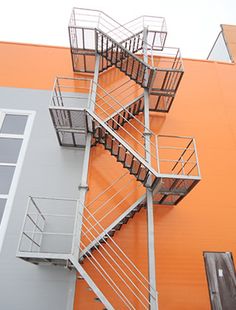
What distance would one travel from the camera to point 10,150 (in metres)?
6.56

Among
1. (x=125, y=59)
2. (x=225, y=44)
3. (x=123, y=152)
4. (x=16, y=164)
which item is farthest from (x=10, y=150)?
(x=225, y=44)

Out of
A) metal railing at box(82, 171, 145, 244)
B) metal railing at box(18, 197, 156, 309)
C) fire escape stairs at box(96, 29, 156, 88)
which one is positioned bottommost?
metal railing at box(18, 197, 156, 309)

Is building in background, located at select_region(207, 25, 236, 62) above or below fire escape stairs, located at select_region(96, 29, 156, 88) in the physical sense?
above

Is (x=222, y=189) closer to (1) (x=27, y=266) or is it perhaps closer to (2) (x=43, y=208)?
(2) (x=43, y=208)

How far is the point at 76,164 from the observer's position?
6426mm

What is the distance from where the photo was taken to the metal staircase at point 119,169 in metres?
4.76

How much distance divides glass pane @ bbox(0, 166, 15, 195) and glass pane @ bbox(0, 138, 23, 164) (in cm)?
21

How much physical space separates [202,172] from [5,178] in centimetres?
543

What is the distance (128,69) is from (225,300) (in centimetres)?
607

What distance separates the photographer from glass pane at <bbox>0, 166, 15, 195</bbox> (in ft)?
19.8

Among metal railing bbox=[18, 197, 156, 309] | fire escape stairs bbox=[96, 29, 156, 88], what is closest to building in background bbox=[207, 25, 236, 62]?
fire escape stairs bbox=[96, 29, 156, 88]

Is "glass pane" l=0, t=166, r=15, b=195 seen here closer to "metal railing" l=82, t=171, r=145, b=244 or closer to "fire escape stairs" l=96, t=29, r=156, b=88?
"metal railing" l=82, t=171, r=145, b=244

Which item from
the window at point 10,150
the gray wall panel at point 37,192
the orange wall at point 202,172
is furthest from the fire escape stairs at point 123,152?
the window at point 10,150

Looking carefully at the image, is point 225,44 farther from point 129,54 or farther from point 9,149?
point 9,149
